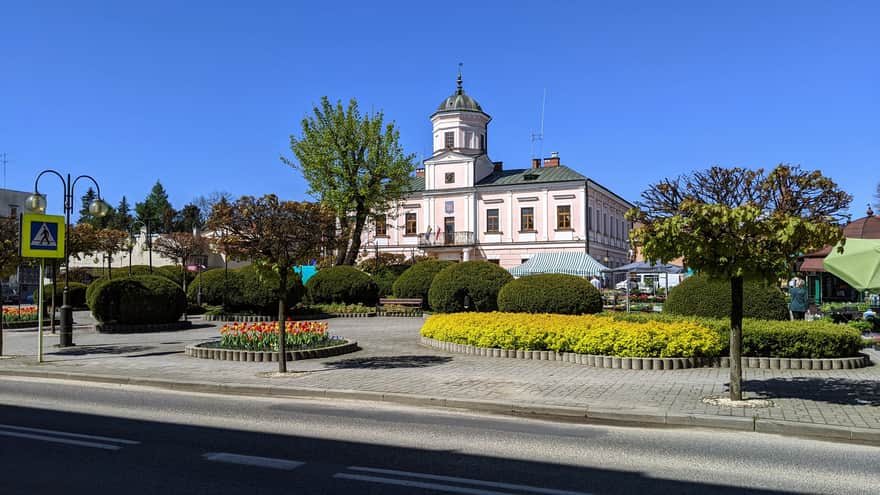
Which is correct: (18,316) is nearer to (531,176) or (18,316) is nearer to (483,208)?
(483,208)

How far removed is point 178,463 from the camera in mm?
6484

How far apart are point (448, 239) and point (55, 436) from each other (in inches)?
2062

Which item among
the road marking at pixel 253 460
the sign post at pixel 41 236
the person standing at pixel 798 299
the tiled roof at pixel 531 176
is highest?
the tiled roof at pixel 531 176

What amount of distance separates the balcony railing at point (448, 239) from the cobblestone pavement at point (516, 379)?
4144cm

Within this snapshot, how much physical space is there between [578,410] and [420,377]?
377 centimetres

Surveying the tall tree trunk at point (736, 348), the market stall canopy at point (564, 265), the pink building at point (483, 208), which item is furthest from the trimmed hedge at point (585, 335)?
the pink building at point (483, 208)

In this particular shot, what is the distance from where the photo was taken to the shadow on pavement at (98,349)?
1661 cm

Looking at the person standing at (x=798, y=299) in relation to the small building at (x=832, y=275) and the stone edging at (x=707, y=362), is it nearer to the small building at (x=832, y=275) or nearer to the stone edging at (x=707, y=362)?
the small building at (x=832, y=275)

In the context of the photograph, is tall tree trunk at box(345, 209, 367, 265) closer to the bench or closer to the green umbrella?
the bench

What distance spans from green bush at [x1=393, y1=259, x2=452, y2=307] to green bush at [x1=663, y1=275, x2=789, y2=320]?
17.0 meters

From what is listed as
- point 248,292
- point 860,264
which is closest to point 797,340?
point 860,264

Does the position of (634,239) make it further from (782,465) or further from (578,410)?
(782,465)

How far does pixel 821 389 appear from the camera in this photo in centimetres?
1047

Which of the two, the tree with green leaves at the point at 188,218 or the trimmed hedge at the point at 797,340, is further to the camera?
the tree with green leaves at the point at 188,218
